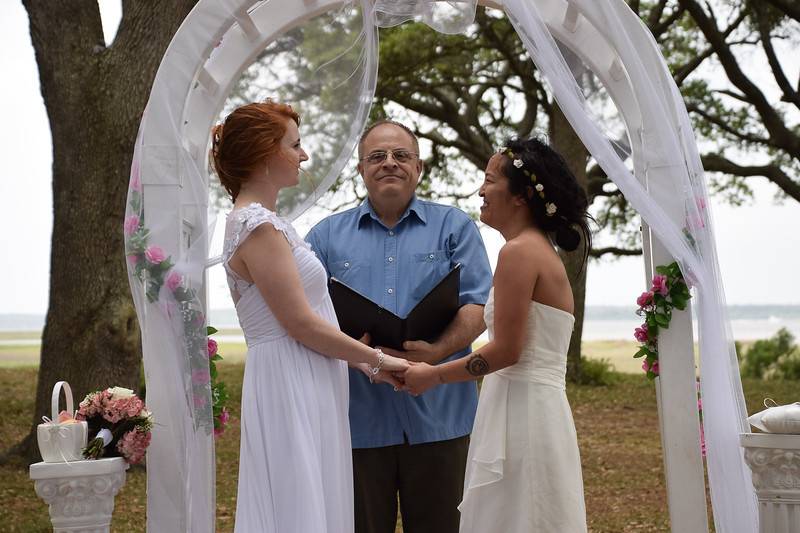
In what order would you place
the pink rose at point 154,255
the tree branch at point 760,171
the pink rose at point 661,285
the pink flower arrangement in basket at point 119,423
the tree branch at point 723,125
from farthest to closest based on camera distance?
the tree branch at point 723,125 → the tree branch at point 760,171 → the pink rose at point 661,285 → the pink rose at point 154,255 → the pink flower arrangement in basket at point 119,423

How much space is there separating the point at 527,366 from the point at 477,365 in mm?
187

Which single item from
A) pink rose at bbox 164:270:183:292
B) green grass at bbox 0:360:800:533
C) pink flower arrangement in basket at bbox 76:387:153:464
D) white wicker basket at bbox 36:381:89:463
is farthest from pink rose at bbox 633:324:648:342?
green grass at bbox 0:360:800:533

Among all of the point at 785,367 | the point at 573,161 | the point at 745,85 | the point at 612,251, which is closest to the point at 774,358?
the point at 785,367

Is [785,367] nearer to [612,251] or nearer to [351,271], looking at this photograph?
[612,251]

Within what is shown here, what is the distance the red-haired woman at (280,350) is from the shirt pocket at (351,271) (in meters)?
0.64

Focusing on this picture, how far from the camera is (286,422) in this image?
3.41m

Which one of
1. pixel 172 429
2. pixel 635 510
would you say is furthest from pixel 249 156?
pixel 635 510

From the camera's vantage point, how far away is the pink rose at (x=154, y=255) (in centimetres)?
399

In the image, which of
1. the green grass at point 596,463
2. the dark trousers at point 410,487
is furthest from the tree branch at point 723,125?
the dark trousers at point 410,487

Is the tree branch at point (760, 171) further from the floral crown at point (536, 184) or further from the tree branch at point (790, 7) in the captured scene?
the floral crown at point (536, 184)

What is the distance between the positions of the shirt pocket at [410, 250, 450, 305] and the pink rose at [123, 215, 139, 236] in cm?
121

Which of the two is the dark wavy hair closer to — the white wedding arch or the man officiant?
the white wedding arch

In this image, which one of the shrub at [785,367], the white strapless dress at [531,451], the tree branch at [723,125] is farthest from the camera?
the shrub at [785,367]

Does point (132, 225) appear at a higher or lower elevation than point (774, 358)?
higher
